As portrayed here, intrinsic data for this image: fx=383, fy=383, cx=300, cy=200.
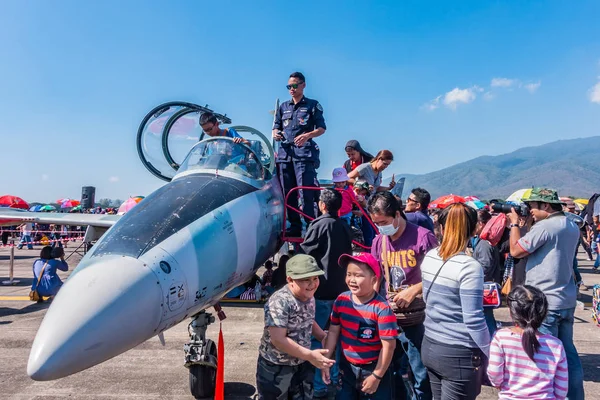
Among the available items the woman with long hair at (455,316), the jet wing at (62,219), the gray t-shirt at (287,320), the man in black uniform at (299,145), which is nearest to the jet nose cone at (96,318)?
the gray t-shirt at (287,320)

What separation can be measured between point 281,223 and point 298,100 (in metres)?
1.95

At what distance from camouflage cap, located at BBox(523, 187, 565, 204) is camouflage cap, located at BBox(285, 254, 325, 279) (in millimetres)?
2279

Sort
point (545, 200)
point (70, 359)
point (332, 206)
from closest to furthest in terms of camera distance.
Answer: point (70, 359) → point (545, 200) → point (332, 206)

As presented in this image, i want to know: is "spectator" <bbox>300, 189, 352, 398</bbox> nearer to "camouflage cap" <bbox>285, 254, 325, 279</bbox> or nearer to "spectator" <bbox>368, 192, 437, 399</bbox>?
"spectator" <bbox>368, 192, 437, 399</bbox>

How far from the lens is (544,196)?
140 inches

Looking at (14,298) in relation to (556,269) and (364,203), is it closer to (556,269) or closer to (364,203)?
(364,203)

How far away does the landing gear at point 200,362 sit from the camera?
4195mm

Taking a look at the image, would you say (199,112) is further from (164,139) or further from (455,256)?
(455,256)

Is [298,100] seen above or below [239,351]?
above

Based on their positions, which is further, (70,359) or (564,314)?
(564,314)

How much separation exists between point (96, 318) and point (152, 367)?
3.45 meters

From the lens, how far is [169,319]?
8.47 feet

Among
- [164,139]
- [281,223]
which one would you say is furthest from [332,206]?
[164,139]

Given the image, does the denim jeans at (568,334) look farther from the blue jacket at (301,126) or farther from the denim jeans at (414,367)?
the blue jacket at (301,126)
